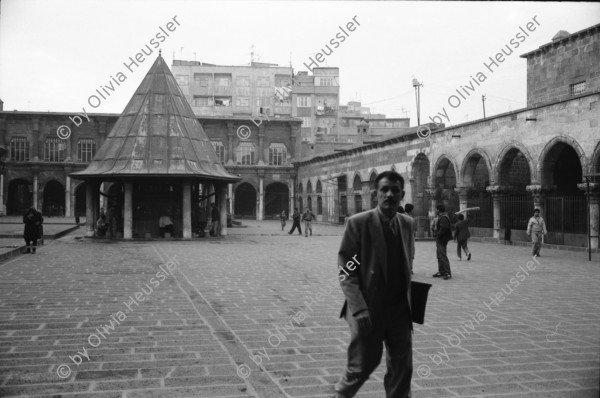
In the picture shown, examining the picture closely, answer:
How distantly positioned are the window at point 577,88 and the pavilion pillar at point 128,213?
19939 millimetres

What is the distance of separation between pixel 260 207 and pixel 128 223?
29986 millimetres

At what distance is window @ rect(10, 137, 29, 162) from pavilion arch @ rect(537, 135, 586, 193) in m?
43.0

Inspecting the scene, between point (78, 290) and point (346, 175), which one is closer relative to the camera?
point (78, 290)

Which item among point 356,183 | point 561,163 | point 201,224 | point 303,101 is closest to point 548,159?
point 561,163

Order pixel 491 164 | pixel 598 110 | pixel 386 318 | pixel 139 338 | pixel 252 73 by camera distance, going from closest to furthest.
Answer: pixel 386 318
pixel 139 338
pixel 598 110
pixel 491 164
pixel 252 73

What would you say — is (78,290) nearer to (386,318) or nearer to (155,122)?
(386,318)

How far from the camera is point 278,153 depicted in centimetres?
5275

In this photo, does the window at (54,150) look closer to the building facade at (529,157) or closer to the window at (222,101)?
the window at (222,101)

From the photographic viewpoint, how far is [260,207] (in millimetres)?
51562

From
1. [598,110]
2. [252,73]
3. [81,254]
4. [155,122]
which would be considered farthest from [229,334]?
[252,73]

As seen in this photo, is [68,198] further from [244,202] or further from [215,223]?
[215,223]

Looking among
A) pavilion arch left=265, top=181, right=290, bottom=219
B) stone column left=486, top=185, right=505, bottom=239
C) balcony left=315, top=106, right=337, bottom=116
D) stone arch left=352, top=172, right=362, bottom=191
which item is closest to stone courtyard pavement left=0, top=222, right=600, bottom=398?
stone column left=486, top=185, right=505, bottom=239

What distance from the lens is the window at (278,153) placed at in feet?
173

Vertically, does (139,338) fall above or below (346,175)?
below
